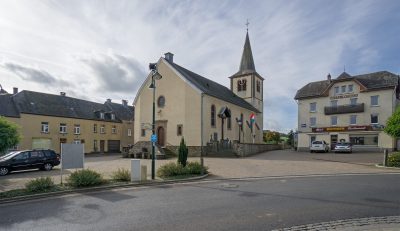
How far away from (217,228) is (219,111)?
29.7m

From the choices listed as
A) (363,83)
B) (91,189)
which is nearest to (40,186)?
(91,189)

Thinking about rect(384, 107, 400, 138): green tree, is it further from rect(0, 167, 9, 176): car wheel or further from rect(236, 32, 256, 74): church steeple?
rect(236, 32, 256, 74): church steeple

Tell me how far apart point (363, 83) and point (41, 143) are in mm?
43016

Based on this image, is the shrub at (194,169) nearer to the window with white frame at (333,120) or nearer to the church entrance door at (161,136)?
the church entrance door at (161,136)

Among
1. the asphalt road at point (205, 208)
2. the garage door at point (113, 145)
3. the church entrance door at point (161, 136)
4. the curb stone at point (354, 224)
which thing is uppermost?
the church entrance door at point (161, 136)

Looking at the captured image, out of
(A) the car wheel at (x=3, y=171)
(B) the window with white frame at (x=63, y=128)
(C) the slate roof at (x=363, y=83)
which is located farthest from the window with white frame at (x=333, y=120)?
(A) the car wheel at (x=3, y=171)

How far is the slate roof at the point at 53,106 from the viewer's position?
3650 cm

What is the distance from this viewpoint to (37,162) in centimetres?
1906

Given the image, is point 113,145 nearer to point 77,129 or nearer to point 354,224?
point 77,129

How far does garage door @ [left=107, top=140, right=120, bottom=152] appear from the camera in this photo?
4885cm

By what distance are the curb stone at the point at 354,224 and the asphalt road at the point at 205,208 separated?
343 millimetres

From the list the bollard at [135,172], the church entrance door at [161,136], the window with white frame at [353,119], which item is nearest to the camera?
the bollard at [135,172]

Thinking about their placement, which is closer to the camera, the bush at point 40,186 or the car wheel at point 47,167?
the bush at point 40,186

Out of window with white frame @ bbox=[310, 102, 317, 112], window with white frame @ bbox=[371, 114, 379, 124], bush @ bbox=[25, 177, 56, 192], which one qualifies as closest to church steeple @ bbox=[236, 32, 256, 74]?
window with white frame @ bbox=[310, 102, 317, 112]
